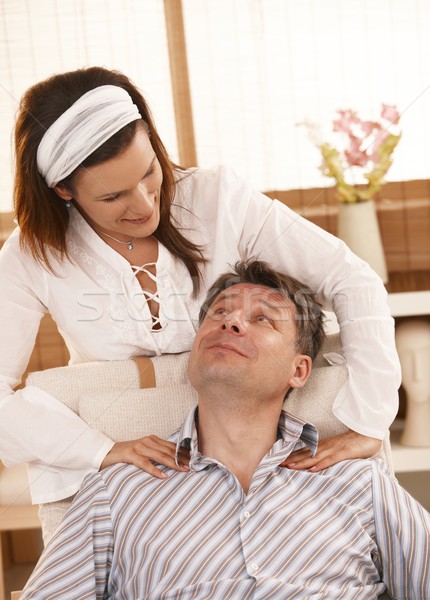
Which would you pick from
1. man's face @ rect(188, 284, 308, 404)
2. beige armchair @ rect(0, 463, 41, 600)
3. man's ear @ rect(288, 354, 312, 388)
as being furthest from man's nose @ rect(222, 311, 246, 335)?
beige armchair @ rect(0, 463, 41, 600)

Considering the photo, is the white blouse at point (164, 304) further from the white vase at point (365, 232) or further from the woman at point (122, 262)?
the white vase at point (365, 232)

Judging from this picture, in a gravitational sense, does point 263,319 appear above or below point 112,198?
below

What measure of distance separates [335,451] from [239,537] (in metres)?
0.23

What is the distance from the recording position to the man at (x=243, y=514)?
116 cm

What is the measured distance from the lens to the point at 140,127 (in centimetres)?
136

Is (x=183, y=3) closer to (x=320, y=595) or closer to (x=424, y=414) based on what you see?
(x=424, y=414)

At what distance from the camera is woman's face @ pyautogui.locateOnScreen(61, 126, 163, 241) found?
131 cm

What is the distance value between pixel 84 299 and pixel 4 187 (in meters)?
1.19

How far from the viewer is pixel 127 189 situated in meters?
1.31

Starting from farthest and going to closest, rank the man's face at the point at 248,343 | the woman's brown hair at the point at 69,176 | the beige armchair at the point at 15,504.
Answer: the beige armchair at the point at 15,504, the woman's brown hair at the point at 69,176, the man's face at the point at 248,343

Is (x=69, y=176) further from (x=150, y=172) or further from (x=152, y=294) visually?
(x=152, y=294)

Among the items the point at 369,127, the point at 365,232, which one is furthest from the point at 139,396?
the point at 369,127

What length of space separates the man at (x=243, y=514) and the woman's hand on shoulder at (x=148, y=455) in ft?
0.05

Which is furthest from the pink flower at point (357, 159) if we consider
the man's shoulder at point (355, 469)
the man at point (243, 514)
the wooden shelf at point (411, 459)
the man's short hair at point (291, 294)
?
the man's shoulder at point (355, 469)
